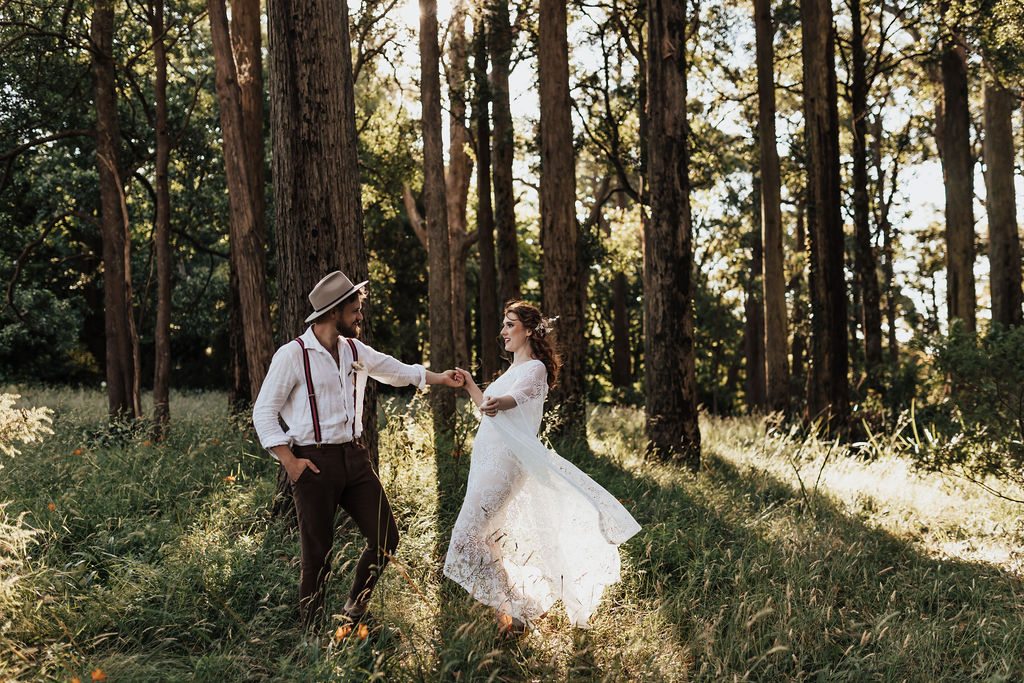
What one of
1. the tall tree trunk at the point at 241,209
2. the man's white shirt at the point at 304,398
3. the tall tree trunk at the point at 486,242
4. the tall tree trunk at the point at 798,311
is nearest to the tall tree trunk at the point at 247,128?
the tall tree trunk at the point at 241,209

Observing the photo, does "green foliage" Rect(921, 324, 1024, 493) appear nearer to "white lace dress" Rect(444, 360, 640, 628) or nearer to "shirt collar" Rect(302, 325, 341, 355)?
"white lace dress" Rect(444, 360, 640, 628)

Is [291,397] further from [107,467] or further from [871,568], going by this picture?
[871,568]

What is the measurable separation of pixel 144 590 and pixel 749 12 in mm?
21775

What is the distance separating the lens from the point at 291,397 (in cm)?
469

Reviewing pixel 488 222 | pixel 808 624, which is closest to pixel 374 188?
pixel 488 222

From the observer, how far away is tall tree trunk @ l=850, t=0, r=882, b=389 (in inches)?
654

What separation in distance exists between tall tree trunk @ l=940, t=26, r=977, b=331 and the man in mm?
15320

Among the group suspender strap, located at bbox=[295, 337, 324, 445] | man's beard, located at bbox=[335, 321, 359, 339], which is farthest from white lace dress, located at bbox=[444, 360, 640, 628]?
suspender strap, located at bbox=[295, 337, 324, 445]

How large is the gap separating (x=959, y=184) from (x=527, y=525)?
14972 mm

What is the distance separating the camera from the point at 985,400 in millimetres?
8250

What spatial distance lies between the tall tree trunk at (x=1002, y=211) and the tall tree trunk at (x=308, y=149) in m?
12.9

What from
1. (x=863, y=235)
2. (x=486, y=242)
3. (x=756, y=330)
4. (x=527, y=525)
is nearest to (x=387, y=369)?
(x=527, y=525)

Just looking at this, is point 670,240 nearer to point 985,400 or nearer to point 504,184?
point 985,400

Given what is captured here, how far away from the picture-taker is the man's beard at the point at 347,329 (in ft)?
16.1
